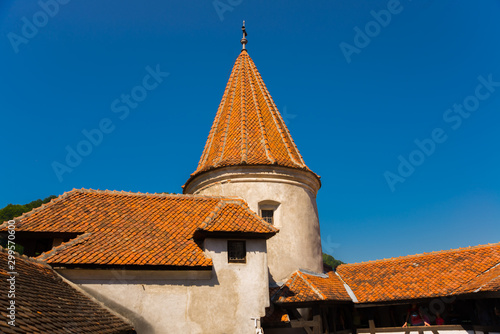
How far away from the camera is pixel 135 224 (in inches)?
507

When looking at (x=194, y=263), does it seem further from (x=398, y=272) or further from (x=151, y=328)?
(x=398, y=272)

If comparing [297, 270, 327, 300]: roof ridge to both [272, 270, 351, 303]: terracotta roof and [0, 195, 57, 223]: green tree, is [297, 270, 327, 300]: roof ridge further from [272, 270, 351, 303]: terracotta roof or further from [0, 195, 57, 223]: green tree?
[0, 195, 57, 223]: green tree

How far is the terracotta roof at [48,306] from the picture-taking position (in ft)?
22.1

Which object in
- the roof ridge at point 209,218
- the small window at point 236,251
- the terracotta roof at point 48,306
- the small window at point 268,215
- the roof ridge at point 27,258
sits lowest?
the terracotta roof at point 48,306

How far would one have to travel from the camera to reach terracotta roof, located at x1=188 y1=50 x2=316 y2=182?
1614 cm

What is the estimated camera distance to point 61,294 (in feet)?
30.9

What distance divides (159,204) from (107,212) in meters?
1.87

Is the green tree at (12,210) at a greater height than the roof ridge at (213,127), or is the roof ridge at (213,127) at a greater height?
the green tree at (12,210)

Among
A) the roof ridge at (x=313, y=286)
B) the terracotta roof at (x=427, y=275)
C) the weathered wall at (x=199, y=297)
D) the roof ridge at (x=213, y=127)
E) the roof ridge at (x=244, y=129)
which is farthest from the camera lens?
the roof ridge at (x=213, y=127)

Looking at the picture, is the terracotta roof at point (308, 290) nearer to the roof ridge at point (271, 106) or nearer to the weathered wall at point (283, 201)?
Result: the weathered wall at point (283, 201)

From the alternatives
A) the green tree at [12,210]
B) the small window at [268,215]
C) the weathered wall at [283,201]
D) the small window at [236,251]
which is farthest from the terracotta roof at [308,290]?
the green tree at [12,210]

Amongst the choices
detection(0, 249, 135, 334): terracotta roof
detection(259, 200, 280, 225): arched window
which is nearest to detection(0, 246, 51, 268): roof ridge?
detection(0, 249, 135, 334): terracotta roof

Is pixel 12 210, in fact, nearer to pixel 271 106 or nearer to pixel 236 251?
pixel 271 106

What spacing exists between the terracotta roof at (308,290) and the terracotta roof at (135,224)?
8.22 feet
